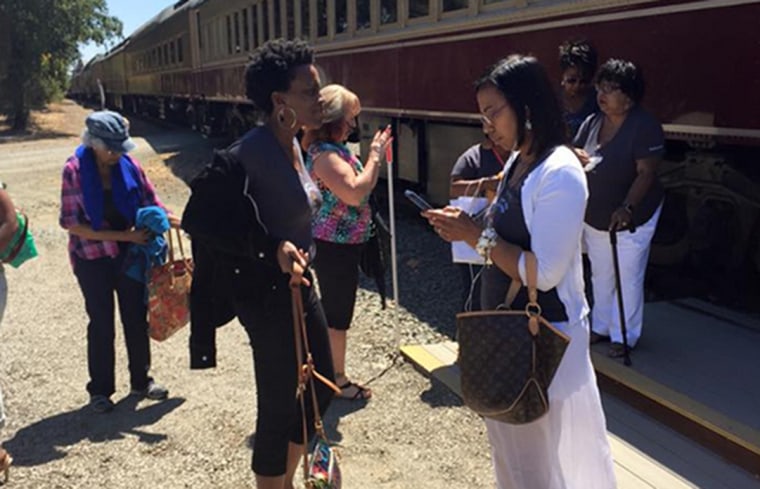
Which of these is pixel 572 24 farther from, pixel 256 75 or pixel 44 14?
pixel 44 14

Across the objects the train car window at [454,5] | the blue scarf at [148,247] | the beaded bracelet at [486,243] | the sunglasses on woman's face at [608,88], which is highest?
the train car window at [454,5]

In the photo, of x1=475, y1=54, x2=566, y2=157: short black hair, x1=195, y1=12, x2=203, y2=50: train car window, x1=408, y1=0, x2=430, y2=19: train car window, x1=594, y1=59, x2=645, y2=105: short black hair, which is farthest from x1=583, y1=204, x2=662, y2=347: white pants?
x1=195, y1=12, x2=203, y2=50: train car window

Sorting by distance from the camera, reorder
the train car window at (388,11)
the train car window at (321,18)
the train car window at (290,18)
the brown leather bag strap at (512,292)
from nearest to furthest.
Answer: the brown leather bag strap at (512,292), the train car window at (388,11), the train car window at (321,18), the train car window at (290,18)

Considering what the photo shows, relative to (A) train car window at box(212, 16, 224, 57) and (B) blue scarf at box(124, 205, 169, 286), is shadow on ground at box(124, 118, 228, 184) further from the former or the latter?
(B) blue scarf at box(124, 205, 169, 286)

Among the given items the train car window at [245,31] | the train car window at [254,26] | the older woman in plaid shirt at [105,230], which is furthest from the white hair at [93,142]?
the train car window at [245,31]

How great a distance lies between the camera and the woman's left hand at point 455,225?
217 centimetres

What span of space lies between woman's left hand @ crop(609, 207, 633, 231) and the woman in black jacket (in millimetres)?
1773

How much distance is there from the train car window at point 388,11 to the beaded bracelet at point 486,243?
649 cm

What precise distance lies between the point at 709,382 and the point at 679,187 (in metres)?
2.05

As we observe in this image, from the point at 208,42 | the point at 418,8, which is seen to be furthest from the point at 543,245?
the point at 208,42

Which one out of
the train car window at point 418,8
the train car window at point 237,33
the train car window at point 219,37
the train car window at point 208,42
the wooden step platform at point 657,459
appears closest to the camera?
the wooden step platform at point 657,459

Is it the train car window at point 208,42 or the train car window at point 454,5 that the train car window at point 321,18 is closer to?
the train car window at point 454,5

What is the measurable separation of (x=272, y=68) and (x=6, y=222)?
144cm

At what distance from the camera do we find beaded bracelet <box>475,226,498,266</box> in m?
2.11
